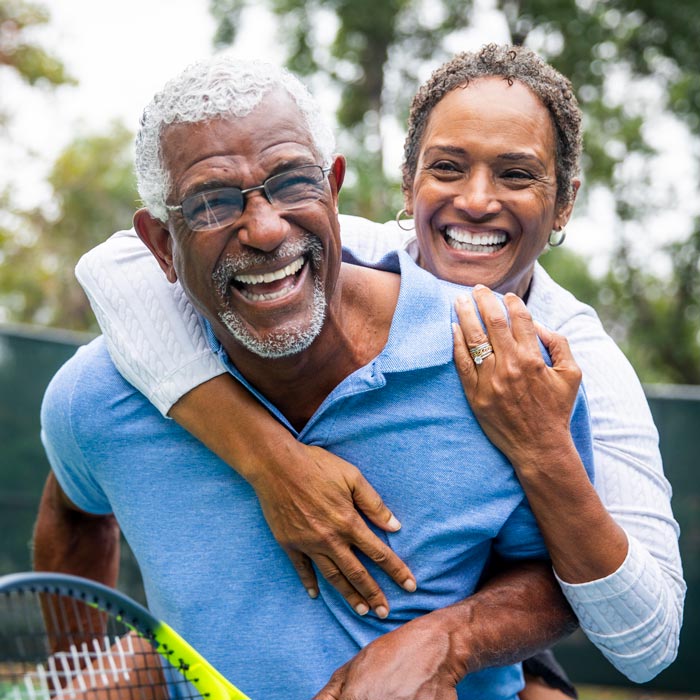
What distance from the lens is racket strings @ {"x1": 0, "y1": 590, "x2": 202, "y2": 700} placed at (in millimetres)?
2125

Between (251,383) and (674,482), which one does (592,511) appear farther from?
(674,482)

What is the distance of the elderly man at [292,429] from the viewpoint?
2.03 m

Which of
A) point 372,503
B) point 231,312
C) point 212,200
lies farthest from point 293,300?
point 372,503

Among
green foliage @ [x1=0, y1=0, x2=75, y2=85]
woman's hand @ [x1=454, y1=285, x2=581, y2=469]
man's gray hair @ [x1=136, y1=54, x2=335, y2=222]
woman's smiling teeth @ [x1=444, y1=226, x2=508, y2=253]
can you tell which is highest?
green foliage @ [x1=0, y1=0, x2=75, y2=85]

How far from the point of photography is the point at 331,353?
2246mm

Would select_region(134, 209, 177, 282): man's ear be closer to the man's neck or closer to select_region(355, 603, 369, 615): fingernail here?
the man's neck

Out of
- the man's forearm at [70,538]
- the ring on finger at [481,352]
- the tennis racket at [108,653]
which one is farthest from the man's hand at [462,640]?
the man's forearm at [70,538]

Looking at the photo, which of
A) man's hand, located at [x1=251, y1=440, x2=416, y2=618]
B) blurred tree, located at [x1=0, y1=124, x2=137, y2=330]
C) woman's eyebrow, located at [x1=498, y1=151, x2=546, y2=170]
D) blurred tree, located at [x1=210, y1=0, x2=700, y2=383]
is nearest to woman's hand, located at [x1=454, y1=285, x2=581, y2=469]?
man's hand, located at [x1=251, y1=440, x2=416, y2=618]

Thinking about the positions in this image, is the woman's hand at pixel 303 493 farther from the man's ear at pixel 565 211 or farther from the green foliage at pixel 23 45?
the green foliage at pixel 23 45

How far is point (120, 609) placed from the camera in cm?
217

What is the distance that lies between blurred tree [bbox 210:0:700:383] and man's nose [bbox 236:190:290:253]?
10157mm

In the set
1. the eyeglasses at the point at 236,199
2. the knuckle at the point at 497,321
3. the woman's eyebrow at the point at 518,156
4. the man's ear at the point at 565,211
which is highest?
the woman's eyebrow at the point at 518,156

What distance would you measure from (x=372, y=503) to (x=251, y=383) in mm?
417

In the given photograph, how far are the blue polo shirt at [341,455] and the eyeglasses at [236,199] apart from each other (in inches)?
14.6
